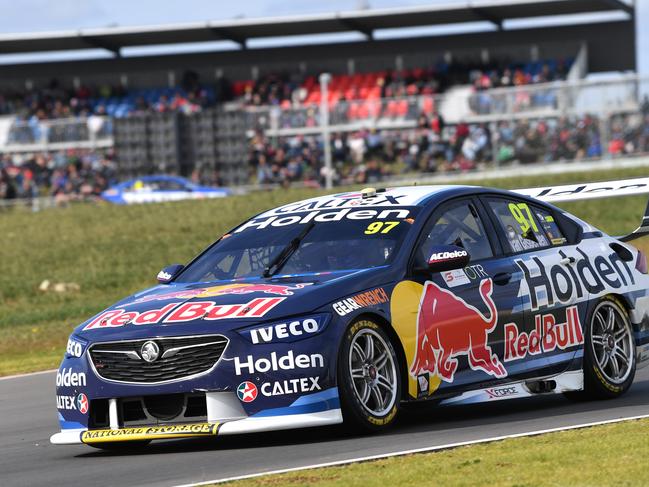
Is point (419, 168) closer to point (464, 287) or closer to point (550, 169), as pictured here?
point (550, 169)

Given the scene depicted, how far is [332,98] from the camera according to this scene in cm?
5009

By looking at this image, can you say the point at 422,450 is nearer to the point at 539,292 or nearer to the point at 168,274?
the point at 539,292

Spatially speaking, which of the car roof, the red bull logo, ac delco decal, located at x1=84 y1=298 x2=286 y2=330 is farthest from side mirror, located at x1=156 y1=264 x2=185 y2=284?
ac delco decal, located at x1=84 y1=298 x2=286 y2=330

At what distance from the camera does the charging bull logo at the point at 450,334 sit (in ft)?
27.1

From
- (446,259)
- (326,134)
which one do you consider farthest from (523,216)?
(326,134)

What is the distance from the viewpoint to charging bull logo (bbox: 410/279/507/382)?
326 inches

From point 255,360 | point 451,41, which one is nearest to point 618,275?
point 255,360

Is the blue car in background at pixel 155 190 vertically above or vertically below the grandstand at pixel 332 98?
below

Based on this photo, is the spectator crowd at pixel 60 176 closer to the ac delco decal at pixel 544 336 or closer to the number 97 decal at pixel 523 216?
the number 97 decal at pixel 523 216

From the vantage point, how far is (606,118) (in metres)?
33.3

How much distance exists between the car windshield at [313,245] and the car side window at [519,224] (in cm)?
75

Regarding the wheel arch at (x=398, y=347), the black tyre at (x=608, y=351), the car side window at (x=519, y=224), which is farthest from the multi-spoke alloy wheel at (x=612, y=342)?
the wheel arch at (x=398, y=347)

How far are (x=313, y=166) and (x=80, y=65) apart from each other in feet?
70.6

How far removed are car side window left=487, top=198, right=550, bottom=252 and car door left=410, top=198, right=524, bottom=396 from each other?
16 centimetres
